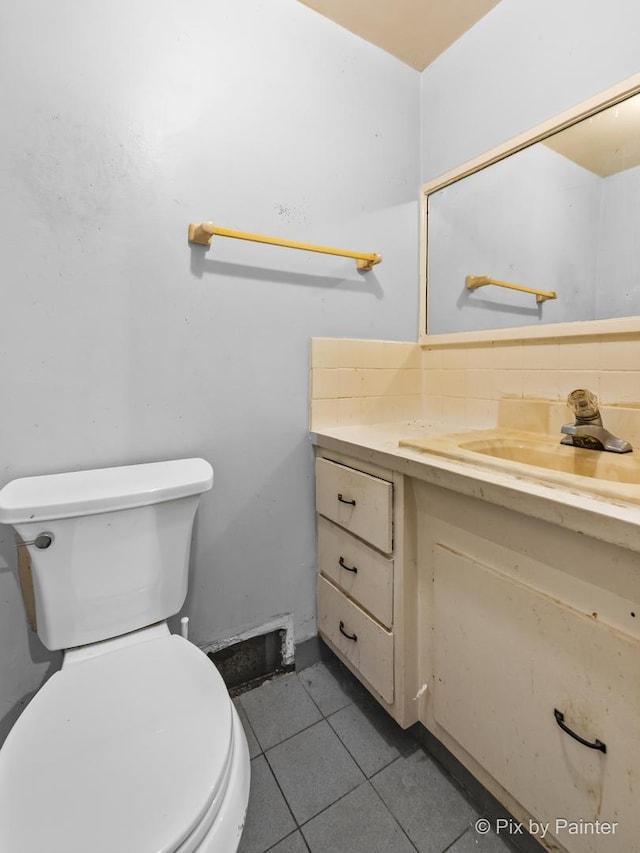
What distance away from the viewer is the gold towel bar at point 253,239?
3.44 ft

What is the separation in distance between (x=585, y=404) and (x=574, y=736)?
0.69 m

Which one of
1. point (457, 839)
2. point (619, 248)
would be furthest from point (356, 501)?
point (619, 248)

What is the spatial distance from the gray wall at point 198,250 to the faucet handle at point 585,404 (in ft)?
2.31

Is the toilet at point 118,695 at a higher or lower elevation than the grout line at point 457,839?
higher

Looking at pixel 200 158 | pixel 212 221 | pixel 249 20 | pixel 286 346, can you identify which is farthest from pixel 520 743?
pixel 249 20

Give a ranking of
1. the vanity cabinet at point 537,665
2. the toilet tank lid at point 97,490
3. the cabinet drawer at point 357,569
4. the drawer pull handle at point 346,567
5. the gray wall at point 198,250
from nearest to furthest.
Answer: the vanity cabinet at point 537,665
the toilet tank lid at point 97,490
the gray wall at point 198,250
the cabinet drawer at point 357,569
the drawer pull handle at point 346,567

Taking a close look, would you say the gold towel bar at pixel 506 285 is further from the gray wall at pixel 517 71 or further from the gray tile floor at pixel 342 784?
the gray tile floor at pixel 342 784

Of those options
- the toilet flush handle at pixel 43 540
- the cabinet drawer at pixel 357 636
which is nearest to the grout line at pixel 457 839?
the cabinet drawer at pixel 357 636

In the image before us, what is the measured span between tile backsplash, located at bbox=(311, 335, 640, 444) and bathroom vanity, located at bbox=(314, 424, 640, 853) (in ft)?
0.64

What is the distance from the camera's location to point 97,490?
0.87m

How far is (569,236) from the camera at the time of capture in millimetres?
1127

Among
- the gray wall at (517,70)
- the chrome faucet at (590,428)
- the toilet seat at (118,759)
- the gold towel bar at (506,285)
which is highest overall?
the gray wall at (517,70)

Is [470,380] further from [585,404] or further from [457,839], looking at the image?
[457,839]

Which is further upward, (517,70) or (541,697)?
(517,70)
